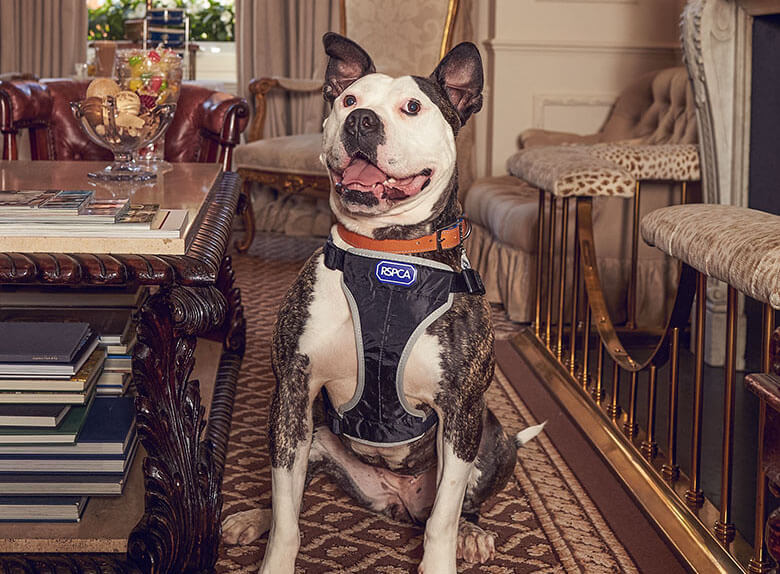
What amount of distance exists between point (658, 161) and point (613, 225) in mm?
436

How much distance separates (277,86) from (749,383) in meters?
5.31

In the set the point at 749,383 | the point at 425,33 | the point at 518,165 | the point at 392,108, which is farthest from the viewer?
the point at 425,33

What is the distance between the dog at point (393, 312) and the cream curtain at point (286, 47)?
16.0ft

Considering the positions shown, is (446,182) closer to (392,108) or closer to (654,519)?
(392,108)

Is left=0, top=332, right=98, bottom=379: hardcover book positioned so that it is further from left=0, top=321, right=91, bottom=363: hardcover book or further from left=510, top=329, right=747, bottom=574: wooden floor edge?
left=510, top=329, right=747, bottom=574: wooden floor edge

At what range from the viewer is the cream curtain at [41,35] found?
269 inches

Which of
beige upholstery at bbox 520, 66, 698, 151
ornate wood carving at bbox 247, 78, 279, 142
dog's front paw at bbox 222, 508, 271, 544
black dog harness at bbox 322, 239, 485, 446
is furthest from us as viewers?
ornate wood carving at bbox 247, 78, 279, 142

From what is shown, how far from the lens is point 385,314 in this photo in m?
1.66

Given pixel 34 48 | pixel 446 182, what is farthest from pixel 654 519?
pixel 34 48

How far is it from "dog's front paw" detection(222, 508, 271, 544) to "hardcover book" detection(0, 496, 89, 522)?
33cm

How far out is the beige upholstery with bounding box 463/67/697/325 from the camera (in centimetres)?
373

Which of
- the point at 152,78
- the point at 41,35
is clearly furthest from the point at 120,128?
the point at 41,35

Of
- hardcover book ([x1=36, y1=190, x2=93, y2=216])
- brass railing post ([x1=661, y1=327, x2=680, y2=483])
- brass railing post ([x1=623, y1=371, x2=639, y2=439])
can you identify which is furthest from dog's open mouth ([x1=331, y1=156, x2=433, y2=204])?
brass railing post ([x1=623, y1=371, x2=639, y2=439])

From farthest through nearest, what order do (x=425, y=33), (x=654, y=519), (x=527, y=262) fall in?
(x=425, y=33)
(x=527, y=262)
(x=654, y=519)
